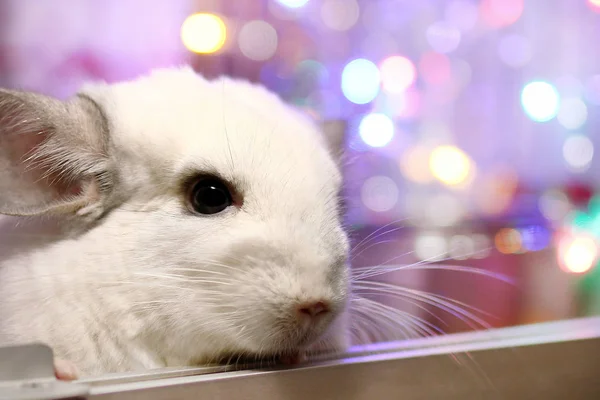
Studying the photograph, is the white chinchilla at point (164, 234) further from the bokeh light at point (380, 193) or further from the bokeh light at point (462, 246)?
the bokeh light at point (380, 193)

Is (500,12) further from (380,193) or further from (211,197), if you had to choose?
(211,197)

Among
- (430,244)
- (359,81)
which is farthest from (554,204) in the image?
(359,81)

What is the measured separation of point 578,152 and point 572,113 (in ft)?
0.57

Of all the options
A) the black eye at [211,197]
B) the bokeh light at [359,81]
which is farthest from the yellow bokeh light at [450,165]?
the black eye at [211,197]

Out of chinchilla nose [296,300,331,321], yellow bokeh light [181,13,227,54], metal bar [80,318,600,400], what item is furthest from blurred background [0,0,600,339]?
chinchilla nose [296,300,331,321]

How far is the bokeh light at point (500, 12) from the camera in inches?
90.7

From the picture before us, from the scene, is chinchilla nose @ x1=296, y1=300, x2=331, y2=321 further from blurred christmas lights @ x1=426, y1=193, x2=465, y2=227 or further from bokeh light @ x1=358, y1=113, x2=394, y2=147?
blurred christmas lights @ x1=426, y1=193, x2=465, y2=227

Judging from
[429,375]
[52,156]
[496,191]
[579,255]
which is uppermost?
[496,191]

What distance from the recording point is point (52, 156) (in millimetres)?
943

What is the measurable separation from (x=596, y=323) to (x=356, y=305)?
0.53 metres

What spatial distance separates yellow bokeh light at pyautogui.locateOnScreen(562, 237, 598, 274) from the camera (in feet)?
6.79

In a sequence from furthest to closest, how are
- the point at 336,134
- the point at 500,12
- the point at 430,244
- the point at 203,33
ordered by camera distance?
the point at 500,12, the point at 430,244, the point at 203,33, the point at 336,134

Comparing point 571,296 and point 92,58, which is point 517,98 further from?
point 92,58

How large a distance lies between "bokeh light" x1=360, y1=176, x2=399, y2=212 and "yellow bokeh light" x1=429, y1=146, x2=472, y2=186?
27 centimetres
